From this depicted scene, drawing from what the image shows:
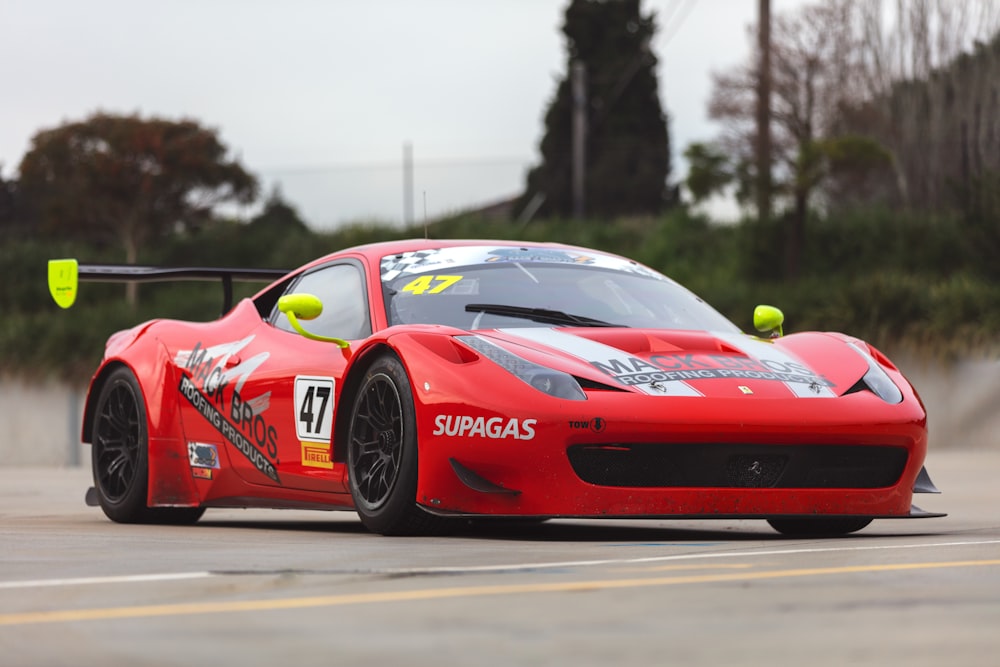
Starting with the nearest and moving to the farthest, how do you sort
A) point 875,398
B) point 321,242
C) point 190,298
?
point 875,398
point 190,298
point 321,242

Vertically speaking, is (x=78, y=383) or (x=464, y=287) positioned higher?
(x=464, y=287)

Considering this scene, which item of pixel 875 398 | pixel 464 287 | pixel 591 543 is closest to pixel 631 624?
pixel 591 543

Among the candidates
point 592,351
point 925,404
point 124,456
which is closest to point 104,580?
point 592,351

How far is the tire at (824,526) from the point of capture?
20.0 feet

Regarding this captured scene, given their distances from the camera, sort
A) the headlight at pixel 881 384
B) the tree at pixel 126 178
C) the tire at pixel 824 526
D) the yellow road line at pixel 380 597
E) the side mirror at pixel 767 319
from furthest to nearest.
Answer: the tree at pixel 126 178
the side mirror at pixel 767 319
the tire at pixel 824 526
the headlight at pixel 881 384
the yellow road line at pixel 380 597

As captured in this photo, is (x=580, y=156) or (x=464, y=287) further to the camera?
(x=580, y=156)

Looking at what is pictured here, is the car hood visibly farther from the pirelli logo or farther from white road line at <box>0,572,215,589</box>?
white road line at <box>0,572,215,589</box>

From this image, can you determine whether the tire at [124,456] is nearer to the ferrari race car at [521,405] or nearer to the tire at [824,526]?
the ferrari race car at [521,405]

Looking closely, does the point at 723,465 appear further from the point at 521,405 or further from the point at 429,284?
the point at 429,284

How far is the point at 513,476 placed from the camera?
5.33 metres

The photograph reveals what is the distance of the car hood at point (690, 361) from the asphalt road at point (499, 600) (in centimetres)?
53

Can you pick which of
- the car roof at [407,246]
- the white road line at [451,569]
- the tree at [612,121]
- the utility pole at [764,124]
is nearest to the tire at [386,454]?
the car roof at [407,246]

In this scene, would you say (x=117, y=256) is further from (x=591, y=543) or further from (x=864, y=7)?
(x=591, y=543)

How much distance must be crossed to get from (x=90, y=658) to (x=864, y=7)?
142 ft
